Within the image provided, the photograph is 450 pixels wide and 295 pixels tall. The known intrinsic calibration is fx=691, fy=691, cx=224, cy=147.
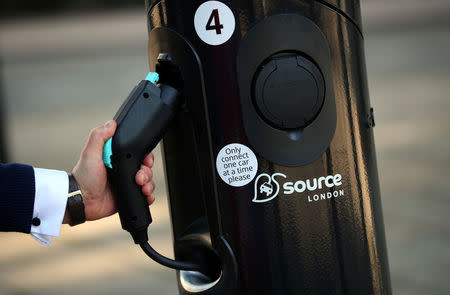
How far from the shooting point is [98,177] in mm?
1606

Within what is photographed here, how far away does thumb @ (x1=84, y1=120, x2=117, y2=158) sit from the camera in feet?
4.94

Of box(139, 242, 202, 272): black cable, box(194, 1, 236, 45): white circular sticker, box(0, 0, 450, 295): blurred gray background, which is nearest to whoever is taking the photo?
box(194, 1, 236, 45): white circular sticker

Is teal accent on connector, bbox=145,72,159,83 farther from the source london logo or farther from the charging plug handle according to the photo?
the source london logo

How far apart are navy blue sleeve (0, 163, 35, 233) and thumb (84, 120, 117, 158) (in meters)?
0.14

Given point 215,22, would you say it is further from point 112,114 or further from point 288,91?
point 112,114

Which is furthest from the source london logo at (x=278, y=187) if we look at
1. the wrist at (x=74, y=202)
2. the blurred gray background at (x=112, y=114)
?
the blurred gray background at (x=112, y=114)

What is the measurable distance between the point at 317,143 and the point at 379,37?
1389 cm

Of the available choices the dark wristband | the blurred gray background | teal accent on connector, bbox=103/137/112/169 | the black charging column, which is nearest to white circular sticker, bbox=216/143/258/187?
the black charging column

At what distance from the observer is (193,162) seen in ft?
5.12

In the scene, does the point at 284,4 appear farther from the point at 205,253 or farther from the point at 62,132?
the point at 62,132

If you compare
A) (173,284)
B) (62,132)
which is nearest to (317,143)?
(173,284)

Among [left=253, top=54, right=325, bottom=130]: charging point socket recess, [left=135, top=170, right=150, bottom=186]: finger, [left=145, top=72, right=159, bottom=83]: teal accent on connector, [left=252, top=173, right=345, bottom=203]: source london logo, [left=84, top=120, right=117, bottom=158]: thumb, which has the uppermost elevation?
[left=145, top=72, right=159, bottom=83]: teal accent on connector

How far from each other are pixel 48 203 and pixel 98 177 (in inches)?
5.0

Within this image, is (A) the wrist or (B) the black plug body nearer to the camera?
(B) the black plug body
